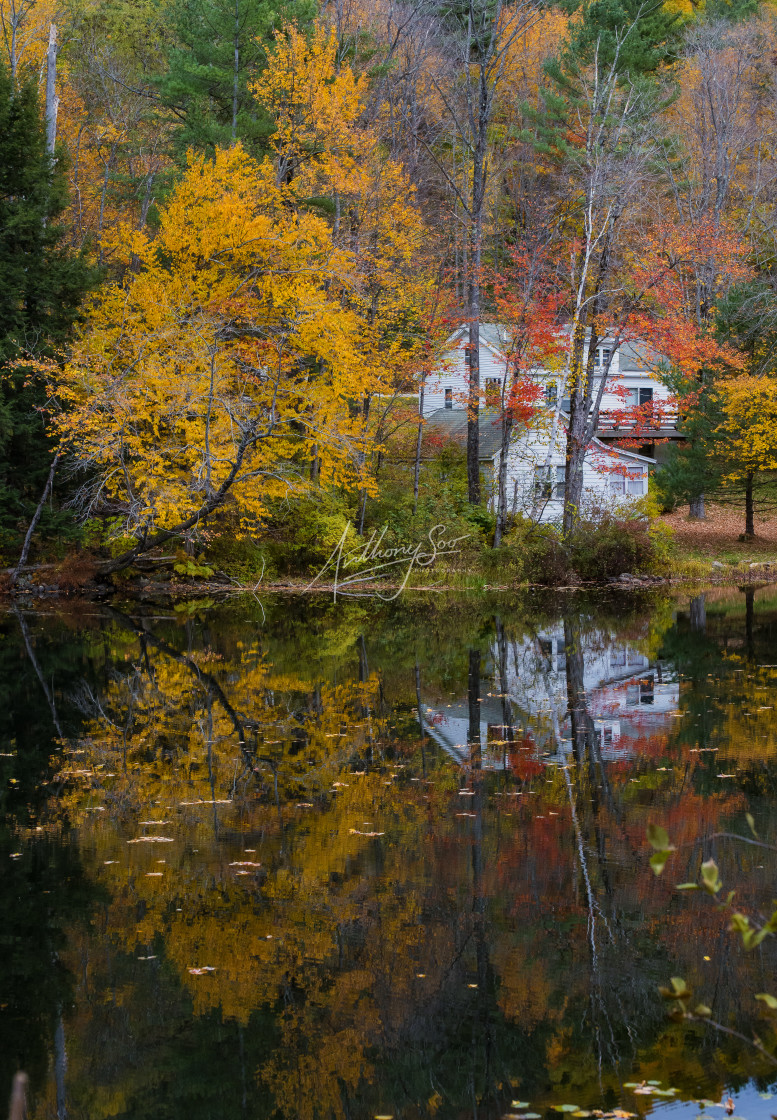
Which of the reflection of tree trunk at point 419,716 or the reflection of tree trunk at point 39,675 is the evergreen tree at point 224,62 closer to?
the reflection of tree trunk at point 39,675

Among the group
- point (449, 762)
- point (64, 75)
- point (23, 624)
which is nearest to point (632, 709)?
point (449, 762)

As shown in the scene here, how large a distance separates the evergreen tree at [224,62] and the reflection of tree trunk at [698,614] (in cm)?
1828

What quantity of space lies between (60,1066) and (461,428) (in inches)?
1430

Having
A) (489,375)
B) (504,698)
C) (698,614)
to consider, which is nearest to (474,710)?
(504,698)

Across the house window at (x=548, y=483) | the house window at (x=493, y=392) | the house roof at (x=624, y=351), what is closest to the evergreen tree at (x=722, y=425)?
the house window at (x=548, y=483)

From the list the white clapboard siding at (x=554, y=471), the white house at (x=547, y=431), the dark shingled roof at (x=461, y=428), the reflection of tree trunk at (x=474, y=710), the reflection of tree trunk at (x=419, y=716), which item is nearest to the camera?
the reflection of tree trunk at (x=419, y=716)

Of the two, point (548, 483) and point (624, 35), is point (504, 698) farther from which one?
point (624, 35)

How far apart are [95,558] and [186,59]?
49.4 ft

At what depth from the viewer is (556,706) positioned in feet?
43.5

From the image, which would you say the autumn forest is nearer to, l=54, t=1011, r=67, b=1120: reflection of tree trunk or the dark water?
the dark water

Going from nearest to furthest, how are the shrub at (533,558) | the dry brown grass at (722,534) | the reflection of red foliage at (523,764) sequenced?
1. the reflection of red foliage at (523,764)
2. the shrub at (533,558)
3. the dry brown grass at (722,534)

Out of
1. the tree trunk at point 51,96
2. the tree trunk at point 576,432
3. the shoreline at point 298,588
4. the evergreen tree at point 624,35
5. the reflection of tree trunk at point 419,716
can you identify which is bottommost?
the reflection of tree trunk at point 419,716

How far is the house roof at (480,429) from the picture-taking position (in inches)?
1496

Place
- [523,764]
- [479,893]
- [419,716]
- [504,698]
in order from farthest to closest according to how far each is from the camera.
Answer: [504,698], [419,716], [523,764], [479,893]
